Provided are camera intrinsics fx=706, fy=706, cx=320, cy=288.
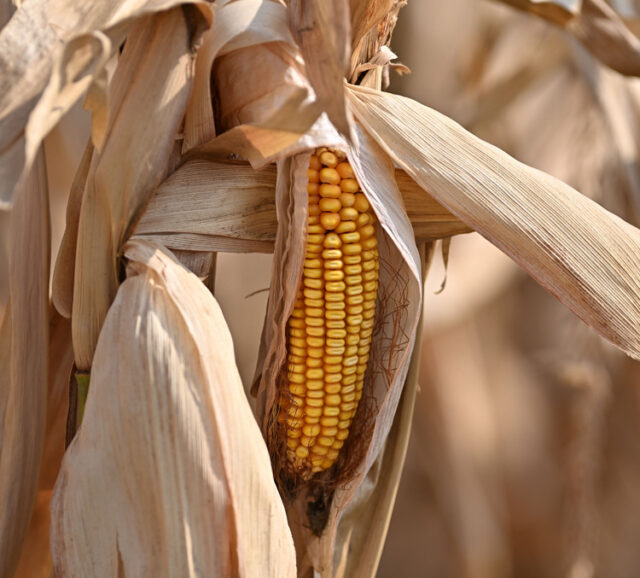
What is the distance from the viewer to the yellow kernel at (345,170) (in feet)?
1.71

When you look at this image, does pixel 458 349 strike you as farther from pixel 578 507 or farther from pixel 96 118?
pixel 96 118

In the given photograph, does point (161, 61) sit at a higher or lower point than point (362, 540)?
higher

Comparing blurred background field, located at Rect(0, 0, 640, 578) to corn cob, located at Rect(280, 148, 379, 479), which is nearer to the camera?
corn cob, located at Rect(280, 148, 379, 479)

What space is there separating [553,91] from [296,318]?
106 centimetres

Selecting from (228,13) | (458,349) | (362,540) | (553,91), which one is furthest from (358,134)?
(553,91)

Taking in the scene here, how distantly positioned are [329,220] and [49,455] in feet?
1.13

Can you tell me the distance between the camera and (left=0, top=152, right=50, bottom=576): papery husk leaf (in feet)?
1.78

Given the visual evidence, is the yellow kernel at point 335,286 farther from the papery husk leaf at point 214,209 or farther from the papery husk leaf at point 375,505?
the papery husk leaf at point 375,505

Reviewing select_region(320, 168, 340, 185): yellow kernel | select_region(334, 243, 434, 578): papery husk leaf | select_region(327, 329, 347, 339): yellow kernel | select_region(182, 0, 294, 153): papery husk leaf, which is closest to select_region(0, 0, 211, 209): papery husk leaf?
select_region(182, 0, 294, 153): papery husk leaf

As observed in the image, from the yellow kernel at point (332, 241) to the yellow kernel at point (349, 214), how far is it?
0.05 feet

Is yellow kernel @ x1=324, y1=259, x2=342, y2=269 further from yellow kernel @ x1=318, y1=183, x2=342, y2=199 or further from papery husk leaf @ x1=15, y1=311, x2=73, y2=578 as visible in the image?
papery husk leaf @ x1=15, y1=311, x2=73, y2=578

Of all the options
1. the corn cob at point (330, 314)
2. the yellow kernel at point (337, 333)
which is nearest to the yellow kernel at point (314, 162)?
the corn cob at point (330, 314)

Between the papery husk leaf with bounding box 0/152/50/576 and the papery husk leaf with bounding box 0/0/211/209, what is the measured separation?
105mm

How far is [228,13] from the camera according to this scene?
0.51m
